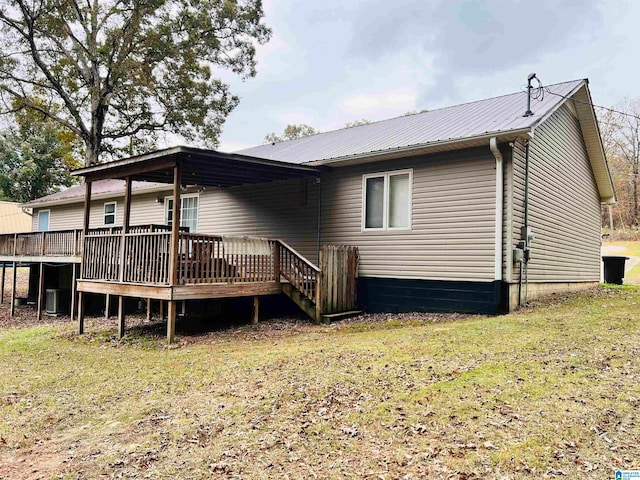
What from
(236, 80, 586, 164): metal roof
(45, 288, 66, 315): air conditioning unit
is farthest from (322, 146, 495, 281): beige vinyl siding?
(45, 288, 66, 315): air conditioning unit

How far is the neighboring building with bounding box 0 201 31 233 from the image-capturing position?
34.9 meters

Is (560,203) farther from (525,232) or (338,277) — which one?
(338,277)

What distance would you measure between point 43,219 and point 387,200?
1916 centimetres

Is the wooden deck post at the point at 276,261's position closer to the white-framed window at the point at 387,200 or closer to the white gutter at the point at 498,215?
the white-framed window at the point at 387,200

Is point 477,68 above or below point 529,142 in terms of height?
above

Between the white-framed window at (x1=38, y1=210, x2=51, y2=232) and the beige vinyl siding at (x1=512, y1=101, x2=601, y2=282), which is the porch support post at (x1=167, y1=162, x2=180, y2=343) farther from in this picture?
the white-framed window at (x1=38, y1=210, x2=51, y2=232)

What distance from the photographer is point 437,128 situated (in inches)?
421

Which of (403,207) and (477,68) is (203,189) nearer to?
(403,207)

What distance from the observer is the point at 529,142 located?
988 cm

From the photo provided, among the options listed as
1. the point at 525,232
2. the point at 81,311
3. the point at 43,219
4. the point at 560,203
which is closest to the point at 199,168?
the point at 81,311

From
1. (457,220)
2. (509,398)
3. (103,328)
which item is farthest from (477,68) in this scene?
(509,398)

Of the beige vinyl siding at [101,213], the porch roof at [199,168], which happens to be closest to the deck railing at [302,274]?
the porch roof at [199,168]

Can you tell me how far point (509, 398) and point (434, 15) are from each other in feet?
84.4

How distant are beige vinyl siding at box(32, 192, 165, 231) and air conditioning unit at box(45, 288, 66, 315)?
3.52 meters
